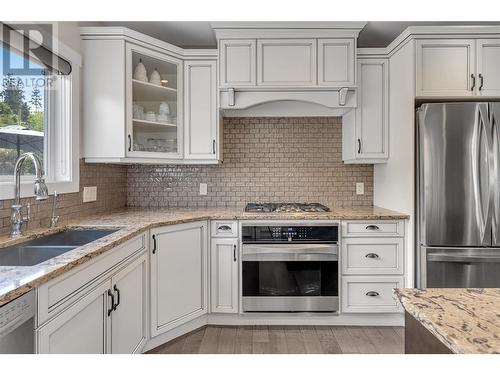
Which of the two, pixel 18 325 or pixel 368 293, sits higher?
pixel 18 325

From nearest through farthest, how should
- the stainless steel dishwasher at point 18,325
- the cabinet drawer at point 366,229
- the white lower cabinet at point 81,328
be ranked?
1. the stainless steel dishwasher at point 18,325
2. the white lower cabinet at point 81,328
3. the cabinet drawer at point 366,229

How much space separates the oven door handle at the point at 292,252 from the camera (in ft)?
8.46

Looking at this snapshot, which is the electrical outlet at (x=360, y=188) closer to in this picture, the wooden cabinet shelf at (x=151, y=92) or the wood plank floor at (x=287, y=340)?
the wood plank floor at (x=287, y=340)

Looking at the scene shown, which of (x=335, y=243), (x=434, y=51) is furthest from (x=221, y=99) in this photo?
(x=434, y=51)

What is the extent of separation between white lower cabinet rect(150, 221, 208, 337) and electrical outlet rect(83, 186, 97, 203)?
0.67m

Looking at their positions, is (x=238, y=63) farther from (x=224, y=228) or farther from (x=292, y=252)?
(x=292, y=252)

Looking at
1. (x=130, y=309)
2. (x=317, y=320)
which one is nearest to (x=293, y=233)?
(x=317, y=320)

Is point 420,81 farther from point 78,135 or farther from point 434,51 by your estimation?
point 78,135

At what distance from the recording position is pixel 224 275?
8.63 feet

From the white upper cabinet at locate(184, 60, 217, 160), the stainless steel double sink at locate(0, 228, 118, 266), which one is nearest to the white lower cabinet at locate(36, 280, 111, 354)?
the stainless steel double sink at locate(0, 228, 118, 266)

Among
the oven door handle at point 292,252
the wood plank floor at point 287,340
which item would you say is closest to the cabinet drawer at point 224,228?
the oven door handle at point 292,252

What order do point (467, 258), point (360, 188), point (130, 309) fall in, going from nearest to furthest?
1. point (130, 309)
2. point (467, 258)
3. point (360, 188)

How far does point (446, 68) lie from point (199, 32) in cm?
201

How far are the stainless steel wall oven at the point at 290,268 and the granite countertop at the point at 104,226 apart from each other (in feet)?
0.32
